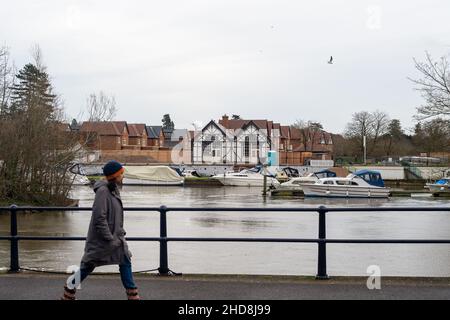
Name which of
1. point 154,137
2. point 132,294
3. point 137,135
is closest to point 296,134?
point 154,137

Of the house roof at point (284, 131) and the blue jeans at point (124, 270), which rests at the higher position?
the house roof at point (284, 131)

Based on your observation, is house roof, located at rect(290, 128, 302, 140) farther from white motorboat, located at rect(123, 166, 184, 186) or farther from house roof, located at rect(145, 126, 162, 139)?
white motorboat, located at rect(123, 166, 184, 186)

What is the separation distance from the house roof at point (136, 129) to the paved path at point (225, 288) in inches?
4365

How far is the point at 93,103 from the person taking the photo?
46438mm

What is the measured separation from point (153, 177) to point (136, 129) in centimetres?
4549

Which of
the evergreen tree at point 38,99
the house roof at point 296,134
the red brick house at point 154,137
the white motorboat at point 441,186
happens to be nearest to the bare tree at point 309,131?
the house roof at point 296,134

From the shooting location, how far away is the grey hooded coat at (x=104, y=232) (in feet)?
23.2

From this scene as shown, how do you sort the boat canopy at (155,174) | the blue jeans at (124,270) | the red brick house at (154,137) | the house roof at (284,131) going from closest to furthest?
the blue jeans at (124,270) < the boat canopy at (155,174) < the house roof at (284,131) < the red brick house at (154,137)

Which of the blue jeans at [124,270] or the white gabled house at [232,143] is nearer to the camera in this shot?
the blue jeans at [124,270]

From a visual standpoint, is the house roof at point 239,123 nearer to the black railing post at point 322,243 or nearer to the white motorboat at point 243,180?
the white motorboat at point 243,180

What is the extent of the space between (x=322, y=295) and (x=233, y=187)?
6529cm

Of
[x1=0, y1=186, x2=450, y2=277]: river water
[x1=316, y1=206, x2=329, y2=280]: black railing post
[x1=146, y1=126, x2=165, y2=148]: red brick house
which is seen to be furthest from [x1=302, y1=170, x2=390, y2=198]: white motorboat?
[x1=146, y1=126, x2=165, y2=148]: red brick house
